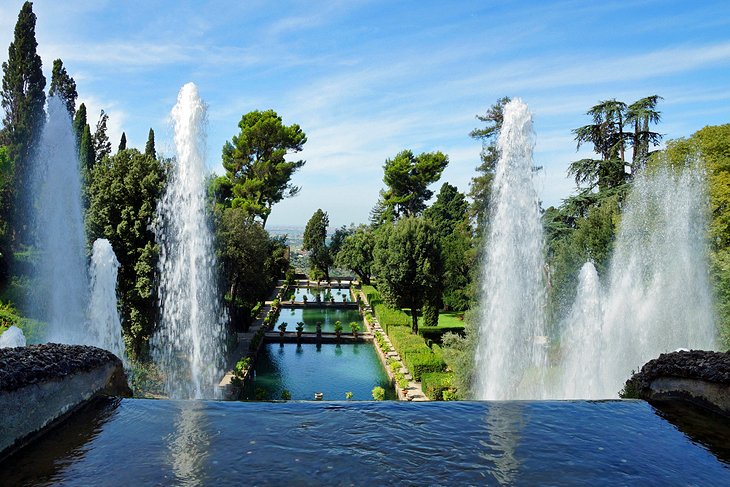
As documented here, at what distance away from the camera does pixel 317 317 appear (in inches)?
1240

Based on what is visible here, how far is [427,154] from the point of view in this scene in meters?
48.5

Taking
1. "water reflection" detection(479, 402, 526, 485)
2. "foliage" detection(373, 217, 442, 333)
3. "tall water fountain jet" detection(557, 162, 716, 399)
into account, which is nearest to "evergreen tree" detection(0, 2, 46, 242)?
"foliage" detection(373, 217, 442, 333)

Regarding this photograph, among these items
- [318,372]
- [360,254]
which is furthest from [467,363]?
[360,254]

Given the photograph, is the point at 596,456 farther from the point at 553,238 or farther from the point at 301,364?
the point at 553,238

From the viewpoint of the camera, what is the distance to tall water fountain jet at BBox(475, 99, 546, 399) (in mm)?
12516

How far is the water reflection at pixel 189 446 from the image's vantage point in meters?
4.94

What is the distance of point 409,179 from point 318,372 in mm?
31969

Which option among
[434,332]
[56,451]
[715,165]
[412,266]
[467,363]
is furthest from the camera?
[434,332]

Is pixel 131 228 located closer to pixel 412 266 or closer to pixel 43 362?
pixel 43 362

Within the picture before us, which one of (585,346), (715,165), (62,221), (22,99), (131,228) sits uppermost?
(22,99)

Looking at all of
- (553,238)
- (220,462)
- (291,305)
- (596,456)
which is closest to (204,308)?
(220,462)

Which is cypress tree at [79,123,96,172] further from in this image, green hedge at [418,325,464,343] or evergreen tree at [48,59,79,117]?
green hedge at [418,325,464,343]

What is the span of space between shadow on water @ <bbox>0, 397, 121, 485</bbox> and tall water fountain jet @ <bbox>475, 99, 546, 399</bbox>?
27.2ft

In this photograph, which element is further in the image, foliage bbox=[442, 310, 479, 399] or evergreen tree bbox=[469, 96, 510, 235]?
evergreen tree bbox=[469, 96, 510, 235]
